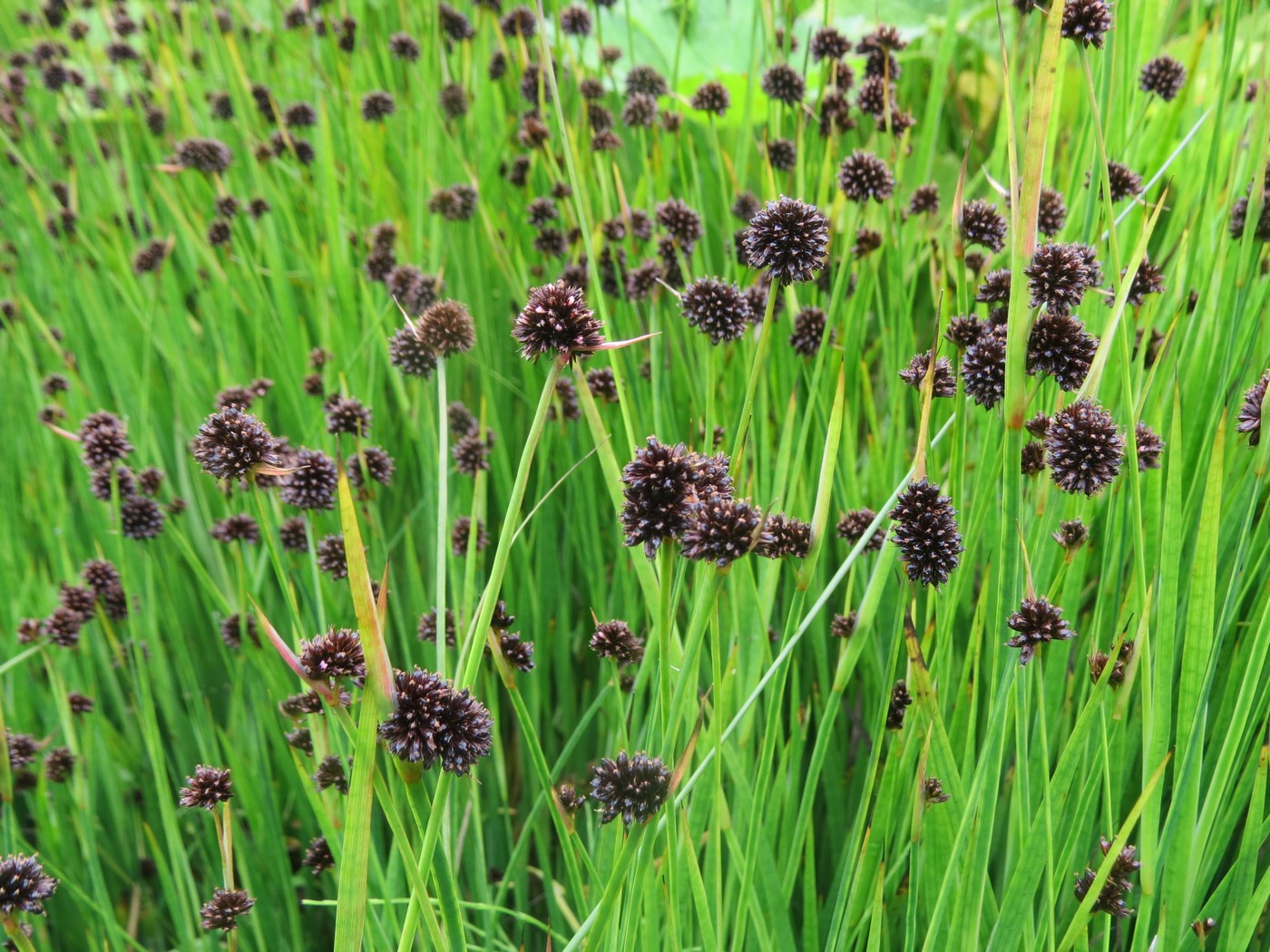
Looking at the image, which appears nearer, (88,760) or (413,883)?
(413,883)

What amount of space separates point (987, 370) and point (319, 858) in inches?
43.5

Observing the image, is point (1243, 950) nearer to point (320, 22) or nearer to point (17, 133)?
point (320, 22)

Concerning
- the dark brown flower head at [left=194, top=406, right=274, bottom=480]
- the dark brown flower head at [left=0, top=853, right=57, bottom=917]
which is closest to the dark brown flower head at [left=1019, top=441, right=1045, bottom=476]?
the dark brown flower head at [left=194, top=406, right=274, bottom=480]

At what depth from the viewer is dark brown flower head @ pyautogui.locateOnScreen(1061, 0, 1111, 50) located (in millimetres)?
1238

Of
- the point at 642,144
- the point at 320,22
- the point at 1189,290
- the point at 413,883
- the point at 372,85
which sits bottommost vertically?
the point at 413,883

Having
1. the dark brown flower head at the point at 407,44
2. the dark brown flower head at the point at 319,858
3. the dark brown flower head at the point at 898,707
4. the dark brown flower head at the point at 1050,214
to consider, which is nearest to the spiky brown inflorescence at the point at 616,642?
the dark brown flower head at the point at 898,707

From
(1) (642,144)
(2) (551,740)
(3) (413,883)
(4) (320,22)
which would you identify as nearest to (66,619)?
(2) (551,740)

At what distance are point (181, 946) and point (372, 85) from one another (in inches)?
102

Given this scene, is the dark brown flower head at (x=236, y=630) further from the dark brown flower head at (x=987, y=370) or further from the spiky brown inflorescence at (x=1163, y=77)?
the spiky brown inflorescence at (x=1163, y=77)

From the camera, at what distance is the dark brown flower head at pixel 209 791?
3.61 ft

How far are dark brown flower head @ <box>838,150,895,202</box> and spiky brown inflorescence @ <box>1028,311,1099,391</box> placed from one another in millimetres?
727

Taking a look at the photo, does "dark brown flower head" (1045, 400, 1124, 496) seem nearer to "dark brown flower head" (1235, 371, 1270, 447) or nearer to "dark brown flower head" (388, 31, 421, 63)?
"dark brown flower head" (1235, 371, 1270, 447)

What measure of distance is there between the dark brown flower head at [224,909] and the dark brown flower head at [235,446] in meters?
0.54

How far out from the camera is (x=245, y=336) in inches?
103
